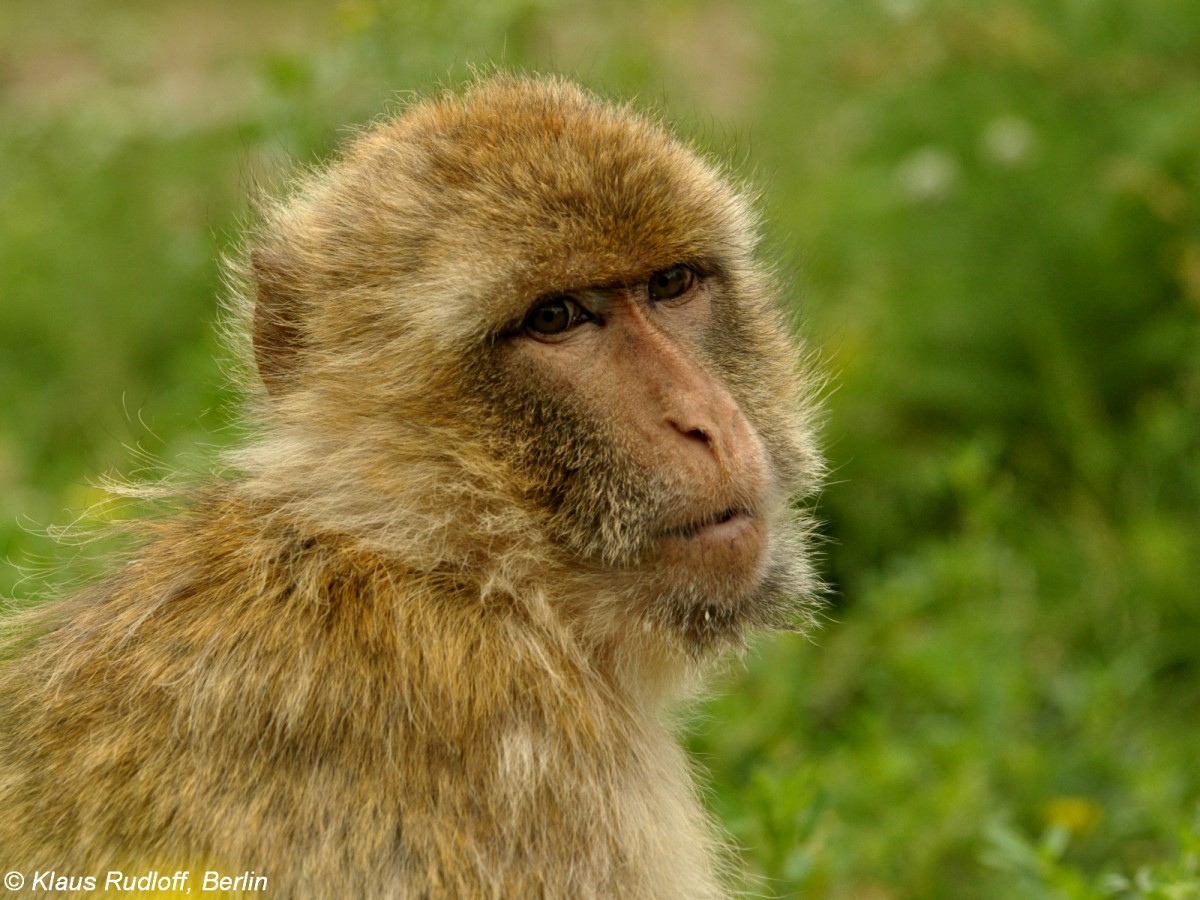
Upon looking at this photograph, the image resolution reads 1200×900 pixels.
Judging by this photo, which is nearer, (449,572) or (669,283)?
(449,572)

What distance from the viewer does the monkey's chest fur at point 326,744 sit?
2496 millimetres

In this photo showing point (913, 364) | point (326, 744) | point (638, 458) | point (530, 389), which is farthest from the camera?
point (913, 364)

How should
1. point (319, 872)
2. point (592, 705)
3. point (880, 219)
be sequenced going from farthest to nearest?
1. point (880, 219)
2. point (592, 705)
3. point (319, 872)

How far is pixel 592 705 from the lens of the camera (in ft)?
9.12

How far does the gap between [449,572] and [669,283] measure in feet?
2.59

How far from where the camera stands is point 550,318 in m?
2.91

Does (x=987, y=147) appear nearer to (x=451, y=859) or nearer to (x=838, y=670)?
(x=838, y=670)

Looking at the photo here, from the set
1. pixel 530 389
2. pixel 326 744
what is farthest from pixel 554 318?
pixel 326 744

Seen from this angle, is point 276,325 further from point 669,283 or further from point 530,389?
point 669,283

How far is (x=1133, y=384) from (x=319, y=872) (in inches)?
179

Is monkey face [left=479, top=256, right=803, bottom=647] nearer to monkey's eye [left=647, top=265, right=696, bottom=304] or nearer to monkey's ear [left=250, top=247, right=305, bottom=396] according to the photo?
monkey's eye [left=647, top=265, right=696, bottom=304]

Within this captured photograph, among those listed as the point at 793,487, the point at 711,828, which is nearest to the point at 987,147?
the point at 793,487

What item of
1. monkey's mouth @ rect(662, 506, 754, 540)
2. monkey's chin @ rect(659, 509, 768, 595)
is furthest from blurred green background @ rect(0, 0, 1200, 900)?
monkey's mouth @ rect(662, 506, 754, 540)

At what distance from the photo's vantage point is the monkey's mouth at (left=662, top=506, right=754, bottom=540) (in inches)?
109
